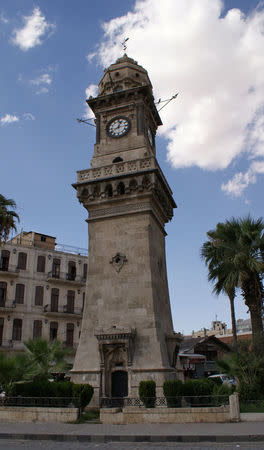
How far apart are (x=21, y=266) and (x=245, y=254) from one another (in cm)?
2353

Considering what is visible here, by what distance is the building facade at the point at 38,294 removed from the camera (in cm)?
3578

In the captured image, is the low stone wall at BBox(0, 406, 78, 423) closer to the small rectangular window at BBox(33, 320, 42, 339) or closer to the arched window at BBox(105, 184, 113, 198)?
the arched window at BBox(105, 184, 113, 198)

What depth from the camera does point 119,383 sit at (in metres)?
19.2

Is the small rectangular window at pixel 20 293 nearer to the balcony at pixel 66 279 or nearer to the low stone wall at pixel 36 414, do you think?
the balcony at pixel 66 279

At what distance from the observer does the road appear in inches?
416

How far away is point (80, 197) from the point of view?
23422mm

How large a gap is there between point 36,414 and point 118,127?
1742cm

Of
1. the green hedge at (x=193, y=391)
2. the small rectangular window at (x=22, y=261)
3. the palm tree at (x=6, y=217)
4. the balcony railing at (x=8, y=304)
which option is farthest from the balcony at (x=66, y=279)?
the green hedge at (x=193, y=391)

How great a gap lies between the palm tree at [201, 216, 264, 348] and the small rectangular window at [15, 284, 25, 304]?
1989 centimetres

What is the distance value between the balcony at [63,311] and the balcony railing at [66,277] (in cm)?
269

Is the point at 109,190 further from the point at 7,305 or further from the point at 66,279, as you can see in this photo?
the point at 66,279

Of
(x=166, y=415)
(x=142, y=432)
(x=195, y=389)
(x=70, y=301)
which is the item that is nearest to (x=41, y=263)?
(x=70, y=301)

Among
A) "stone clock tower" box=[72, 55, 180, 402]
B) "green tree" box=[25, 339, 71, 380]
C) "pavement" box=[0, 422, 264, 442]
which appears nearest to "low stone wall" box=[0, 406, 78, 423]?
"pavement" box=[0, 422, 264, 442]

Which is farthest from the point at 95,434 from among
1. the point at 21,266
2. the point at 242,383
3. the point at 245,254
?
the point at 21,266
